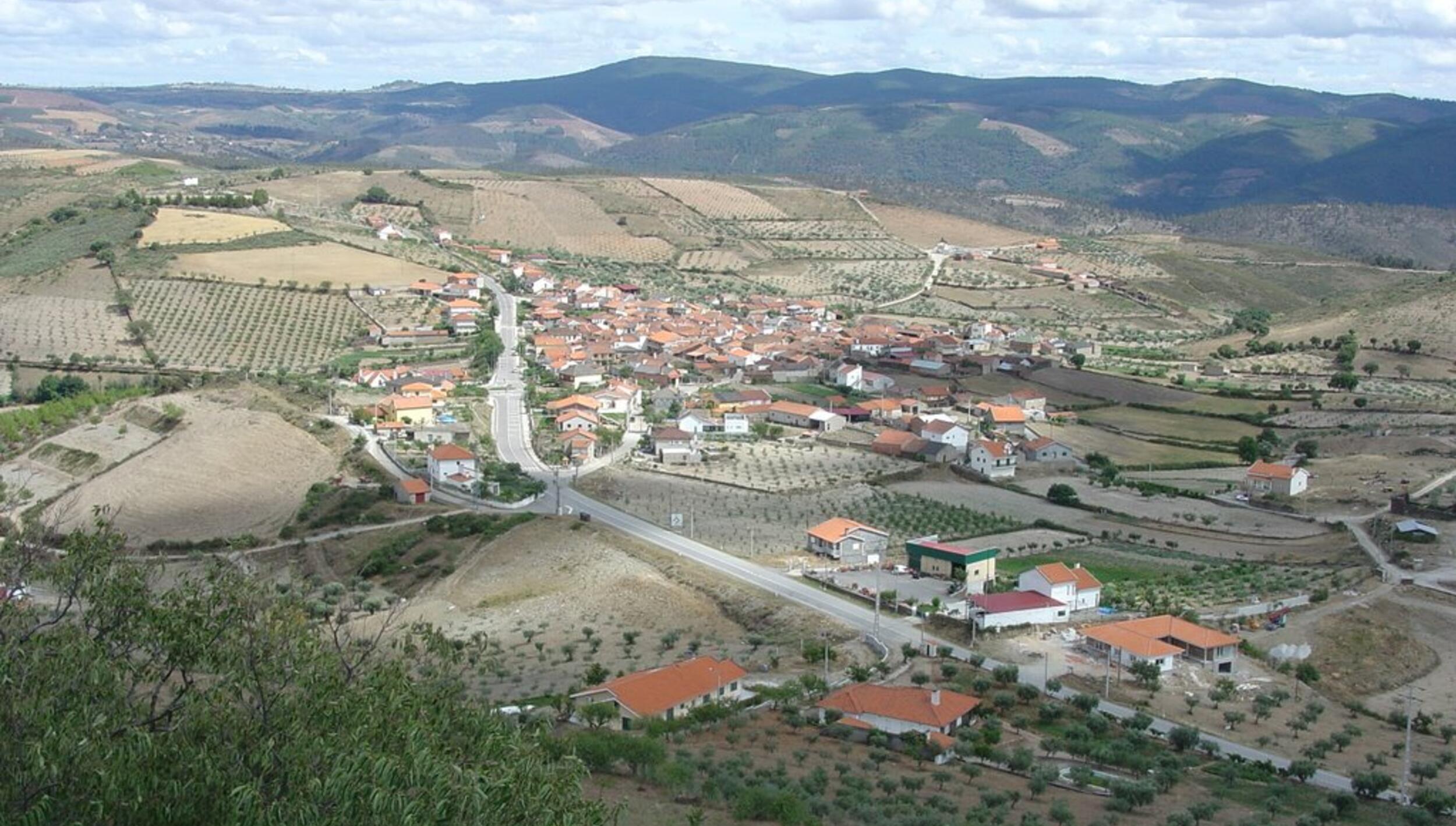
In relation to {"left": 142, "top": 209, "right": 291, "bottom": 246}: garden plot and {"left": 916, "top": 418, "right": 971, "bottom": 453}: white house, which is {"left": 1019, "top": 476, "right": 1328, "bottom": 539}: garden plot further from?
{"left": 142, "top": 209, "right": 291, "bottom": 246}: garden plot

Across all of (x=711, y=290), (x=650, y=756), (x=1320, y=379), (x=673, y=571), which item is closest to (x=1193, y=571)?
(x=673, y=571)

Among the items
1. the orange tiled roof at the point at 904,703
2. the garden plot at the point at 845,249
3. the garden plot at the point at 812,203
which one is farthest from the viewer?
the garden plot at the point at 812,203

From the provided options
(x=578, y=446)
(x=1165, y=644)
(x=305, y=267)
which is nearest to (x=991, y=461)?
(x=578, y=446)

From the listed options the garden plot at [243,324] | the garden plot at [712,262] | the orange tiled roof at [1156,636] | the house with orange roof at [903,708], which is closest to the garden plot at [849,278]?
the garden plot at [712,262]

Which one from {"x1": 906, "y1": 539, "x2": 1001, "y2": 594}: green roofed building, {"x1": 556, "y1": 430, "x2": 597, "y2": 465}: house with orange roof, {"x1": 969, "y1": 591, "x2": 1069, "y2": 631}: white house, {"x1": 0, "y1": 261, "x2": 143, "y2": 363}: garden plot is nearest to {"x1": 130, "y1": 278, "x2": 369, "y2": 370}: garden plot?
{"x1": 0, "y1": 261, "x2": 143, "y2": 363}: garden plot

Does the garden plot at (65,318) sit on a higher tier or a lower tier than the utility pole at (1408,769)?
lower

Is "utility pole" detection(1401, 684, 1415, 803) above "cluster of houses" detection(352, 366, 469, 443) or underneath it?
above

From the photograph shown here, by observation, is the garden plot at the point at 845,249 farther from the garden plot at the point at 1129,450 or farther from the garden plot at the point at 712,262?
the garden plot at the point at 1129,450
